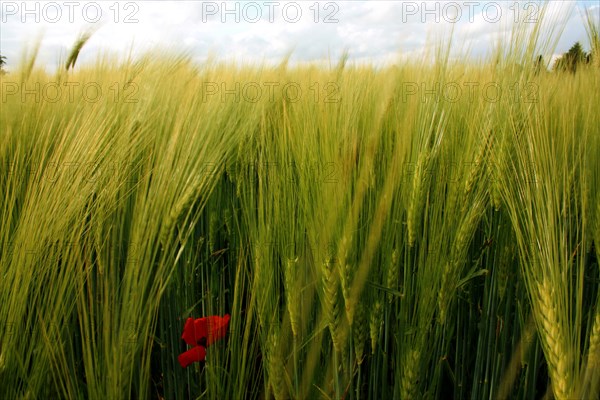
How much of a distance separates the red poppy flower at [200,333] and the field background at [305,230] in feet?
0.10

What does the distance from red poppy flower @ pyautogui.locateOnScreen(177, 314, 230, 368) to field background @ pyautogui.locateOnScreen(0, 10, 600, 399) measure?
0.03 metres

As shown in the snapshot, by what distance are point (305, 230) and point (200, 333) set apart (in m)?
0.28

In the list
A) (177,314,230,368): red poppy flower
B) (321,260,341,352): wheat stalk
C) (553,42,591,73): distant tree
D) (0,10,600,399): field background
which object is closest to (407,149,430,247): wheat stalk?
(0,10,600,399): field background

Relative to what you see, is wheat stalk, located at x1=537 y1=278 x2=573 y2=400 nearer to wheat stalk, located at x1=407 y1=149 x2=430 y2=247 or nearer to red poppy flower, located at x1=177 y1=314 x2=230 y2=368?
wheat stalk, located at x1=407 y1=149 x2=430 y2=247

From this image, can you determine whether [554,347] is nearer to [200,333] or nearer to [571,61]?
[200,333]

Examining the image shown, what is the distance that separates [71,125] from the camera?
1027mm

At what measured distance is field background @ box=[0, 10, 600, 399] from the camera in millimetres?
854

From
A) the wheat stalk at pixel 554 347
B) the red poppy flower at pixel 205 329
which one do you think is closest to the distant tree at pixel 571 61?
the wheat stalk at pixel 554 347

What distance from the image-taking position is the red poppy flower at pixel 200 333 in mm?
942

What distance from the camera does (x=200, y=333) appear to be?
0.98 metres

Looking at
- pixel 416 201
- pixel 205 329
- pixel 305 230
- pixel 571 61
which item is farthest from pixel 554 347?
pixel 571 61

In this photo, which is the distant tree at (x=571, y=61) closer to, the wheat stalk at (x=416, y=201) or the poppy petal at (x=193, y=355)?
the wheat stalk at (x=416, y=201)

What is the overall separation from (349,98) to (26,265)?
653 mm

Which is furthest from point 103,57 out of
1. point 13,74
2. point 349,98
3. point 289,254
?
point 289,254
